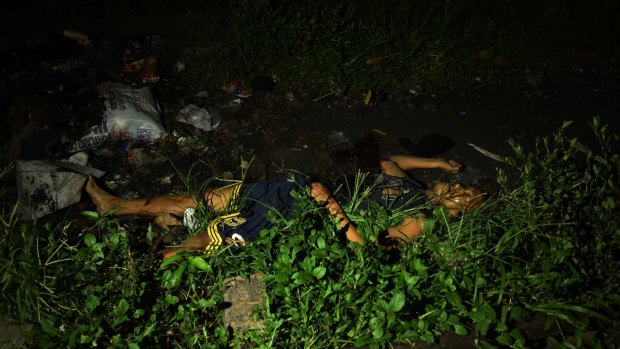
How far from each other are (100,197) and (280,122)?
168 cm

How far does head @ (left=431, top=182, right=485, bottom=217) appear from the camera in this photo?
108 inches

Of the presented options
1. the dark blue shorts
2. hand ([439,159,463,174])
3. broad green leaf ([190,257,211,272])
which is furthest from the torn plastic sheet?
hand ([439,159,463,174])

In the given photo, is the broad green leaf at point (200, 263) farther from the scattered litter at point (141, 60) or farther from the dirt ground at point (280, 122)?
the scattered litter at point (141, 60)

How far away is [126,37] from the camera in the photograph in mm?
4461

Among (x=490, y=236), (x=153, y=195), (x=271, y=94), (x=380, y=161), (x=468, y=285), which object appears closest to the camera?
(x=468, y=285)

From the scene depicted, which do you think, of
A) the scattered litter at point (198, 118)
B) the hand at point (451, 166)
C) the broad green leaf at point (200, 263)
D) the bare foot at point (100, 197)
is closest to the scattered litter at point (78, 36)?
the scattered litter at point (198, 118)

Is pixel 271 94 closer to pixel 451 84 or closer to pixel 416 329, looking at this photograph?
pixel 451 84

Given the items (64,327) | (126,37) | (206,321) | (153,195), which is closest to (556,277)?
(206,321)

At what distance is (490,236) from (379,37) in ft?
9.44

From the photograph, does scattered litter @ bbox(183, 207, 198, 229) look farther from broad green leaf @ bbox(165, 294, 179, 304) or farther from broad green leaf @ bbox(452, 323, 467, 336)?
broad green leaf @ bbox(452, 323, 467, 336)

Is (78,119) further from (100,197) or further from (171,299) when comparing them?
(171,299)

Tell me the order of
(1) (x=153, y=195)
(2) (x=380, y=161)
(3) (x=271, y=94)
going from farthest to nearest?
(3) (x=271, y=94) < (2) (x=380, y=161) < (1) (x=153, y=195)

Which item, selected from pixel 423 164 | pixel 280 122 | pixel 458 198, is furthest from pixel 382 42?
pixel 458 198

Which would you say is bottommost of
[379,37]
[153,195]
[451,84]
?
[153,195]
